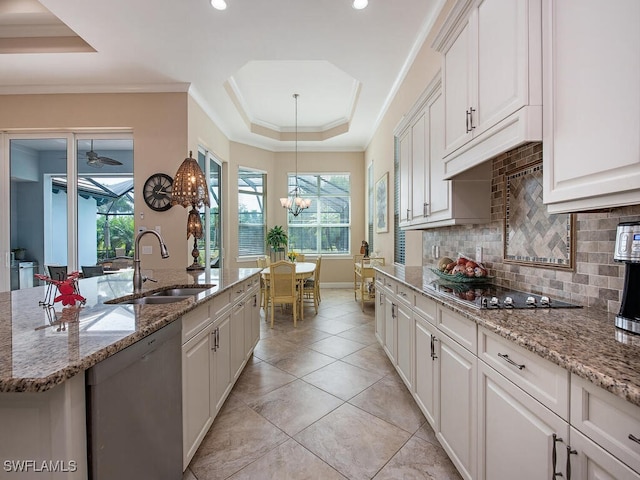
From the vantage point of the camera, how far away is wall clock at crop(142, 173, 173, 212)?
4.02 meters

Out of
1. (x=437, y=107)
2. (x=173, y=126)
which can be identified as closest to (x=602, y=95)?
(x=437, y=107)

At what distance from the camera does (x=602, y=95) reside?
904 millimetres

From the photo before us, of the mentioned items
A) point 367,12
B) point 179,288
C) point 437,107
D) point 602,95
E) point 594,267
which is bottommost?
point 179,288

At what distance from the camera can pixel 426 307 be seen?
6.00ft

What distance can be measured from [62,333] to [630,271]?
190cm

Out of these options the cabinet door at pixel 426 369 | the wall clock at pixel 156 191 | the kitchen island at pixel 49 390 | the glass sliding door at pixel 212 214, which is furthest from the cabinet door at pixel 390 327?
the glass sliding door at pixel 212 214

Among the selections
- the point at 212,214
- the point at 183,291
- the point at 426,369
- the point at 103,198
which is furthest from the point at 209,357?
the point at 212,214

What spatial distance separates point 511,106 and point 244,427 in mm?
2329

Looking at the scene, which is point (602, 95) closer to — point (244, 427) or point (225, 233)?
point (244, 427)

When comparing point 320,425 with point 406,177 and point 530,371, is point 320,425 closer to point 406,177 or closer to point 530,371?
point 530,371

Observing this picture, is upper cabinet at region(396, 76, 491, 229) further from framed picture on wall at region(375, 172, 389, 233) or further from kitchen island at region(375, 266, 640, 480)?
framed picture on wall at region(375, 172, 389, 233)

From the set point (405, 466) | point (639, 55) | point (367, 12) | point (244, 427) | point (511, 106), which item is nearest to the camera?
point (639, 55)

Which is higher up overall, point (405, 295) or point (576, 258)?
point (576, 258)
